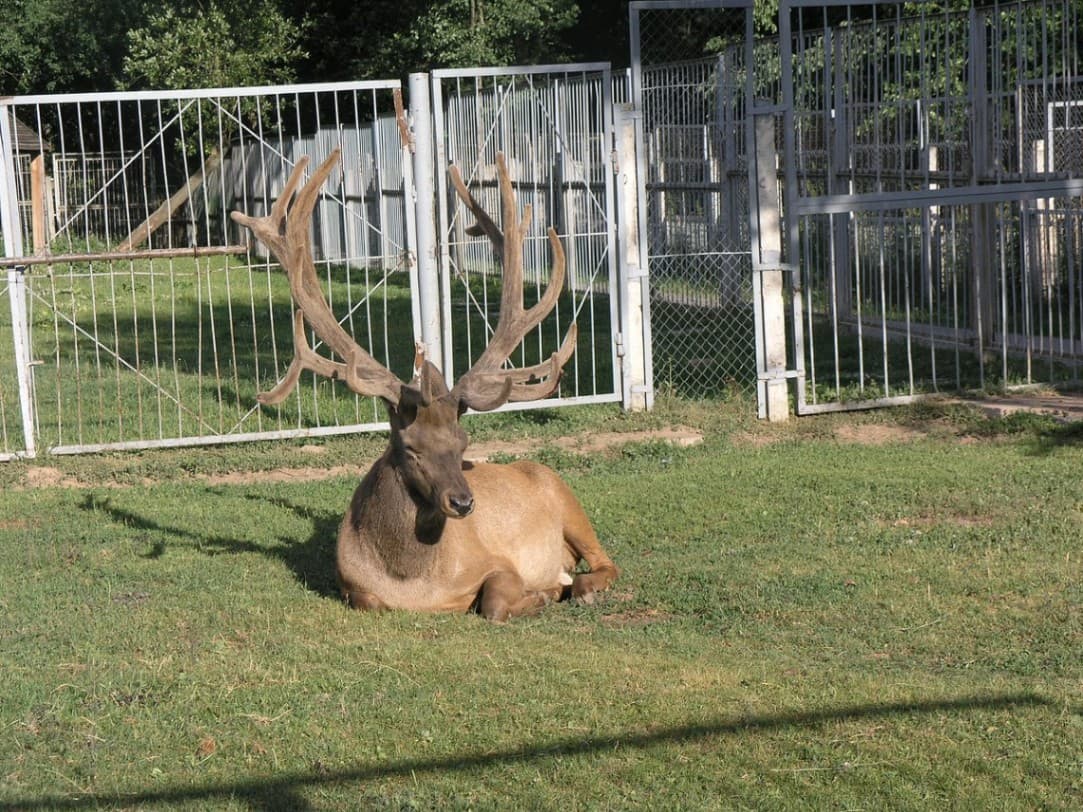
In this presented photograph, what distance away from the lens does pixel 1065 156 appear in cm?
1747

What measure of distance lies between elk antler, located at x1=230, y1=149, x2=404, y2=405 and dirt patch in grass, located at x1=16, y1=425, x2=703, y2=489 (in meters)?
3.13

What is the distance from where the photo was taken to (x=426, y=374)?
299 inches

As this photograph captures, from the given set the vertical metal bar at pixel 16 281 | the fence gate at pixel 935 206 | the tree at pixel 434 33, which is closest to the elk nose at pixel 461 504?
the vertical metal bar at pixel 16 281

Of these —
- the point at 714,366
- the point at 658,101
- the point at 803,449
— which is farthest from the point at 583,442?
the point at 658,101

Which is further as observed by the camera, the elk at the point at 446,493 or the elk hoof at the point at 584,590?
the elk hoof at the point at 584,590

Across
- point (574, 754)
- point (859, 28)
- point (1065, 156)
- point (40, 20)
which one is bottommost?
point (574, 754)

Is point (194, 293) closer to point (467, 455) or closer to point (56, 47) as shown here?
point (467, 455)

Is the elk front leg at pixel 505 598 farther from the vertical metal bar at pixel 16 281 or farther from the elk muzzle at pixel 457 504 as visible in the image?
the vertical metal bar at pixel 16 281

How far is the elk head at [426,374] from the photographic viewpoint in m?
7.59

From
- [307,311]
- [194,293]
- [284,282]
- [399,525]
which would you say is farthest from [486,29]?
[399,525]

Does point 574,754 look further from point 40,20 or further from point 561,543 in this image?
point 40,20

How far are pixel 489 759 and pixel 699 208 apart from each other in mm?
15588

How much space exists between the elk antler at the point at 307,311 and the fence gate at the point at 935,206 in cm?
601

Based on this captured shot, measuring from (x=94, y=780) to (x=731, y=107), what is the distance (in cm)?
1422
